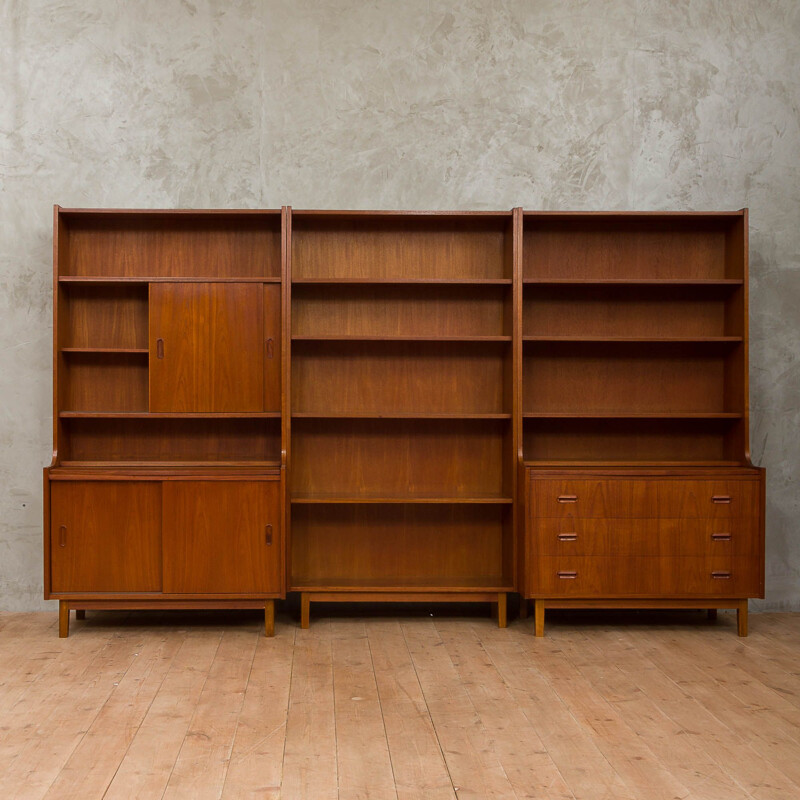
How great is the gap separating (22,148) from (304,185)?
1.63 metres

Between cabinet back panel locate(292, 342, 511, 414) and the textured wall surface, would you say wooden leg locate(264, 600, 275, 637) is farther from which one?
the textured wall surface

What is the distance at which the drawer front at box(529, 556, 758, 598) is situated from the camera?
443cm

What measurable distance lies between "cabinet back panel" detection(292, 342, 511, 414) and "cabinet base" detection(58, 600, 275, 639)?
3.63 feet

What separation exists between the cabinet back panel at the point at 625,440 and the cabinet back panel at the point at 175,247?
70.6 inches

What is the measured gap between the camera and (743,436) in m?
4.64

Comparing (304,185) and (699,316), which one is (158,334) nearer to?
(304,185)

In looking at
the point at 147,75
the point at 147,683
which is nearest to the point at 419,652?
the point at 147,683

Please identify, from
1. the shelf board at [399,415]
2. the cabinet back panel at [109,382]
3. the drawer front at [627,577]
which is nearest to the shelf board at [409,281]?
the shelf board at [399,415]

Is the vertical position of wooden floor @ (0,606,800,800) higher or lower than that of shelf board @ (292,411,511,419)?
lower

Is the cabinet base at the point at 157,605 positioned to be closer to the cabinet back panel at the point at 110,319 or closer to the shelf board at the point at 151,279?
the cabinet back panel at the point at 110,319

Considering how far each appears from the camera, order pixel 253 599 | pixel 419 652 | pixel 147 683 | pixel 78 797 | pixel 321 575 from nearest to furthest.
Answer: pixel 78 797 < pixel 147 683 < pixel 419 652 < pixel 253 599 < pixel 321 575

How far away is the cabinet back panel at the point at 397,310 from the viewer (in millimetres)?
4883

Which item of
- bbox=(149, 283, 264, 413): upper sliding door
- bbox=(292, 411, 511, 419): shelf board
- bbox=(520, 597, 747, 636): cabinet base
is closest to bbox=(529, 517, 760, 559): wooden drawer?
bbox=(520, 597, 747, 636): cabinet base

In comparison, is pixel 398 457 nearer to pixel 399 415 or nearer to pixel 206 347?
pixel 399 415
